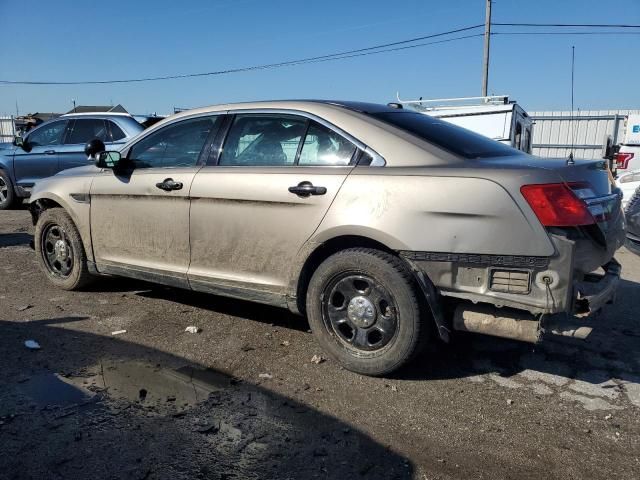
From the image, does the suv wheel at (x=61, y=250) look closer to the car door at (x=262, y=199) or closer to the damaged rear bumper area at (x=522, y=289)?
the car door at (x=262, y=199)

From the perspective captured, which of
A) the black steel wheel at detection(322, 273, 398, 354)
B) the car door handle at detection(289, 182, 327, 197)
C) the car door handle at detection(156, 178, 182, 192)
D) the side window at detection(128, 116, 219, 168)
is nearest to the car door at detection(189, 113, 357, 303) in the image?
the car door handle at detection(289, 182, 327, 197)

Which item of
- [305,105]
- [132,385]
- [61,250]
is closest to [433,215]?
[305,105]

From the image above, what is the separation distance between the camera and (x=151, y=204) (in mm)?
4375

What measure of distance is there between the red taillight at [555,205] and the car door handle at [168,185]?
8.17ft

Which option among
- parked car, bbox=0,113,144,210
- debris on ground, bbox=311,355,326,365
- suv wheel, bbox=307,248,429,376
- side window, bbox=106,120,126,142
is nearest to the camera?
suv wheel, bbox=307,248,429,376

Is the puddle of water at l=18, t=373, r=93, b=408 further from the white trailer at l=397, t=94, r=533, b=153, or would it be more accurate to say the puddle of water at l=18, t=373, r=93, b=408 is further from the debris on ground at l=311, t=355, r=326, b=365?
the white trailer at l=397, t=94, r=533, b=153

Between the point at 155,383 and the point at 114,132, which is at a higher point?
the point at 114,132

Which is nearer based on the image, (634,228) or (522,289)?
(522,289)

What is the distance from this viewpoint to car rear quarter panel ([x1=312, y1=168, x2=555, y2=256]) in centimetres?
293

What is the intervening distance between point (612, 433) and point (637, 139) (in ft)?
39.0

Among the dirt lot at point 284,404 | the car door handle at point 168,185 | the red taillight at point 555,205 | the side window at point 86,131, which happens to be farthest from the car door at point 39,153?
the red taillight at point 555,205

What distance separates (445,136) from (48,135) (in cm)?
895

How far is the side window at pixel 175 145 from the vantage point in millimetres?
4301

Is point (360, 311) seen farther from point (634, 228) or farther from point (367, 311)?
point (634, 228)
